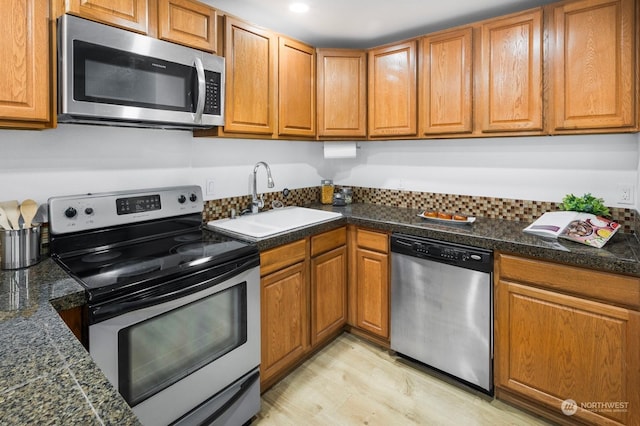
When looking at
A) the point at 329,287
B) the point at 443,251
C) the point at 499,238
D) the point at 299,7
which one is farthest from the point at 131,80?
the point at 499,238

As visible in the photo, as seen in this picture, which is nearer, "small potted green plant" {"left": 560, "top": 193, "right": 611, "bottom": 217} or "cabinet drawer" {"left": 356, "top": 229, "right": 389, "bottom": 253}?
"small potted green plant" {"left": 560, "top": 193, "right": 611, "bottom": 217}

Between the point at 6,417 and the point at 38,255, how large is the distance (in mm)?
1146

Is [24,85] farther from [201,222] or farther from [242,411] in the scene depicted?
[242,411]

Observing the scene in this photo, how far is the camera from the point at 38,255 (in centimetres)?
151

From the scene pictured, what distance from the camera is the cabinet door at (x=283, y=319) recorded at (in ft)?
6.65

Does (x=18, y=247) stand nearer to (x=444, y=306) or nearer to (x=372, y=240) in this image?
(x=372, y=240)

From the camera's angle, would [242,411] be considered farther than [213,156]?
No

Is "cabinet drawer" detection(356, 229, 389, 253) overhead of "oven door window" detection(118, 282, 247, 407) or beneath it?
overhead

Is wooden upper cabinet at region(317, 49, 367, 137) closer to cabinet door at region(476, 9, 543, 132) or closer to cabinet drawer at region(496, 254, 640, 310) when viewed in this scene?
cabinet door at region(476, 9, 543, 132)

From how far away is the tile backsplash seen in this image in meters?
2.31

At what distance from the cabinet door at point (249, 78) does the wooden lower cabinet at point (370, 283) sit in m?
1.03

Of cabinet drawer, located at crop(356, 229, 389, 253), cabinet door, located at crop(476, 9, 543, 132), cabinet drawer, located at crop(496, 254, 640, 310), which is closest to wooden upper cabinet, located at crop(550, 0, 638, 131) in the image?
cabinet door, located at crop(476, 9, 543, 132)

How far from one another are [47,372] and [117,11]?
1524 millimetres

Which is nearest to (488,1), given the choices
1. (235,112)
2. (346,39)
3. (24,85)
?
(346,39)
